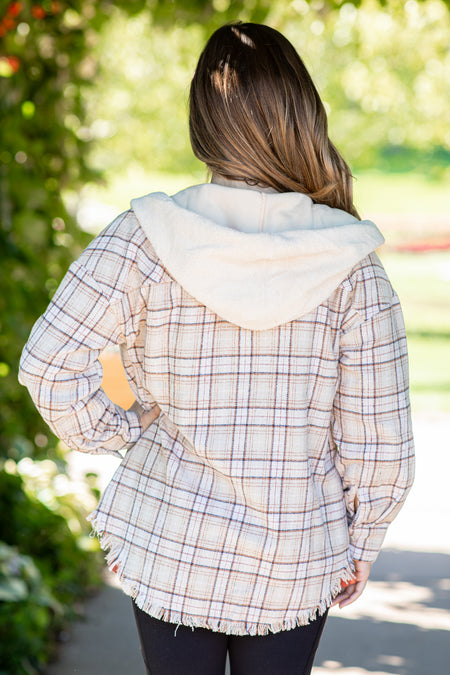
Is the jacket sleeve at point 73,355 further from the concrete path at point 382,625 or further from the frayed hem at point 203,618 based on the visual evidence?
the concrete path at point 382,625

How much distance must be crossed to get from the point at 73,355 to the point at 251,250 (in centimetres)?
40

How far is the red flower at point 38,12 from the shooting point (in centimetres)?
352

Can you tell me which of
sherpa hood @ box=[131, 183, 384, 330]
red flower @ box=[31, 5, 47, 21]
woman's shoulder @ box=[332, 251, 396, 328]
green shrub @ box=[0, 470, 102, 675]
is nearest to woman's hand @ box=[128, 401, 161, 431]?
sherpa hood @ box=[131, 183, 384, 330]

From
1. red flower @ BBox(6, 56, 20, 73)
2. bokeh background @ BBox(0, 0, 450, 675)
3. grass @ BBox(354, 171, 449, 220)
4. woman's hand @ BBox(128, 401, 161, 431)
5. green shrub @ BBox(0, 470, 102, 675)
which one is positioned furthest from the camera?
grass @ BBox(354, 171, 449, 220)

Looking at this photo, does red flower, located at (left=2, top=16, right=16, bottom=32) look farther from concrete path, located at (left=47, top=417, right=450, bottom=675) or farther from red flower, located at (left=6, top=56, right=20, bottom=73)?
concrete path, located at (left=47, top=417, right=450, bottom=675)

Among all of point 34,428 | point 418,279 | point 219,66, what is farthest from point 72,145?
point 418,279

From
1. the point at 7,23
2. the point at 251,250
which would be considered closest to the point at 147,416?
the point at 251,250

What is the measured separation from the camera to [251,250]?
147 cm

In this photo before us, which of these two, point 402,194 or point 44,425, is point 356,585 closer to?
point 44,425

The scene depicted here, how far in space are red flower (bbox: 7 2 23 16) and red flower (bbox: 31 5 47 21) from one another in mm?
258

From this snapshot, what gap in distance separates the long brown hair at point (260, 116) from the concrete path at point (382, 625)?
2.44m

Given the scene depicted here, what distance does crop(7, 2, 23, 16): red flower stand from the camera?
321cm

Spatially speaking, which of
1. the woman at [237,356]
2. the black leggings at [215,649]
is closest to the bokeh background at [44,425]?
the woman at [237,356]

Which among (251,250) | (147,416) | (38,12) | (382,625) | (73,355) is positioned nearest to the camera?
(251,250)
